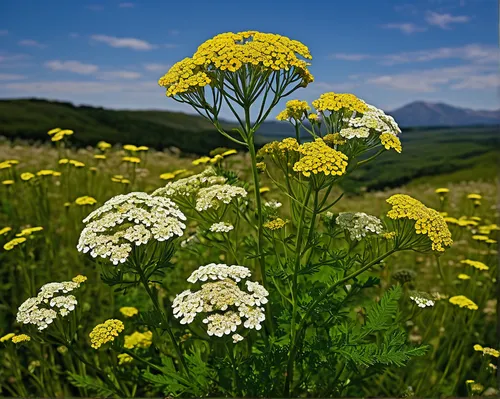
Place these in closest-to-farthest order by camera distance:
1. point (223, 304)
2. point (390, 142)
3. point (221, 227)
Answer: point (223, 304) < point (390, 142) < point (221, 227)

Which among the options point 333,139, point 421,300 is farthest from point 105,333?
point 421,300

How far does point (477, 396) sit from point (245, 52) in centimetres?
279

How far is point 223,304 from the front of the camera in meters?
2.46

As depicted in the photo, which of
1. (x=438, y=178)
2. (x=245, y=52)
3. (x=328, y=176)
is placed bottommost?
(x=438, y=178)

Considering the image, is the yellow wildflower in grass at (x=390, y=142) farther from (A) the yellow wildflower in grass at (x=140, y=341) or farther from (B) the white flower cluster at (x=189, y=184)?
(A) the yellow wildflower in grass at (x=140, y=341)

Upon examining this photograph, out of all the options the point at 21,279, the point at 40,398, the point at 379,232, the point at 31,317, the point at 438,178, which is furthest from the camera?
the point at 438,178

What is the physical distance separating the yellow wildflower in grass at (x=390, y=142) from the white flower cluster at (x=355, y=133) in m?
0.10

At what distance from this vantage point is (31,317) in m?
2.77

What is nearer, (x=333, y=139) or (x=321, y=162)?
(x=321, y=162)

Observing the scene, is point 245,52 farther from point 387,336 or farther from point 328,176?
point 387,336

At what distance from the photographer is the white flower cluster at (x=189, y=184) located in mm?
3264

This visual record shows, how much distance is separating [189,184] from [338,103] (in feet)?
3.53

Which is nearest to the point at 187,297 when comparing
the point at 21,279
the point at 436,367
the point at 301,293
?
the point at 301,293

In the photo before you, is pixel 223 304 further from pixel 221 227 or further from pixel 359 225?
pixel 359 225
